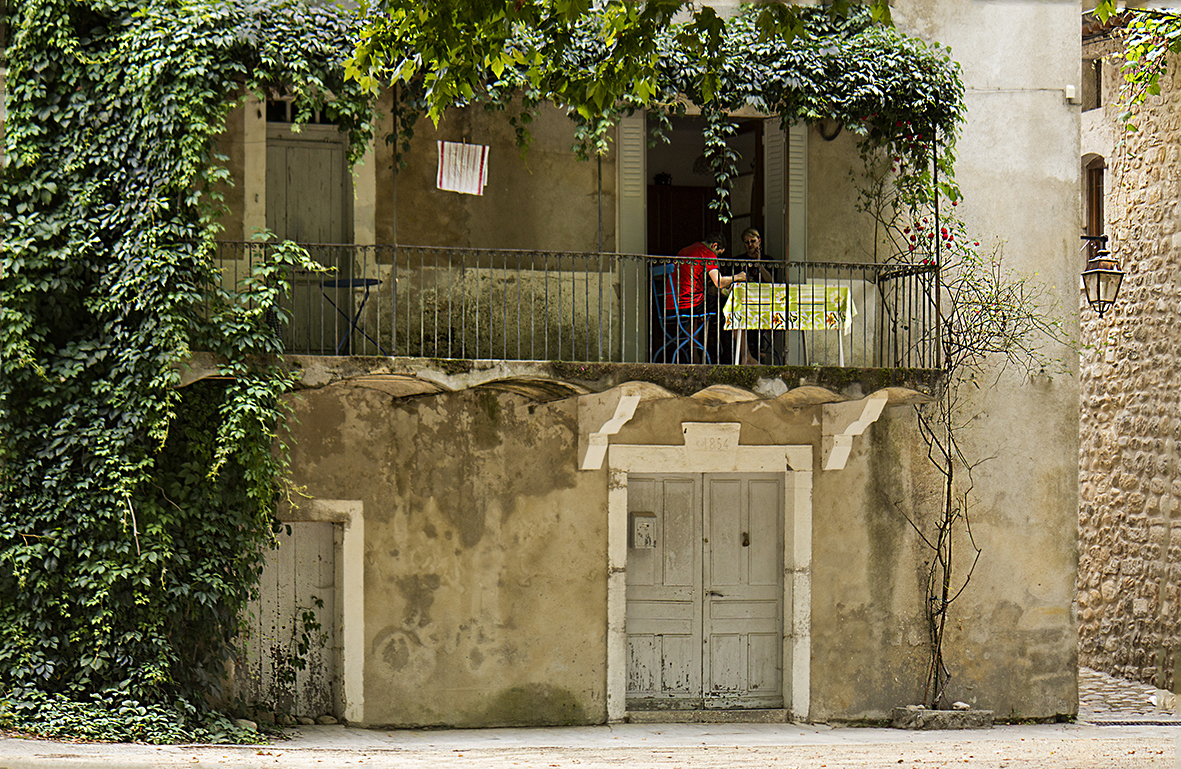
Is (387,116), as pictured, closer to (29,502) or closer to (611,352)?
(611,352)

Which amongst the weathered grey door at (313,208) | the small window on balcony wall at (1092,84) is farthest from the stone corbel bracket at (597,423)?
the small window on balcony wall at (1092,84)

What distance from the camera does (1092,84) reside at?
50.2ft

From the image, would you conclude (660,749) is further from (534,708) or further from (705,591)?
(705,591)

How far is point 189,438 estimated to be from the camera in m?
9.68

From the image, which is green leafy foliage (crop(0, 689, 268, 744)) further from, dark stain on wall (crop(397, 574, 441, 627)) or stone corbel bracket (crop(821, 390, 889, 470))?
stone corbel bracket (crop(821, 390, 889, 470))

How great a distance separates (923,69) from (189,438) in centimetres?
673

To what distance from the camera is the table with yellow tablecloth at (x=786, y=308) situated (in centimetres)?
1040

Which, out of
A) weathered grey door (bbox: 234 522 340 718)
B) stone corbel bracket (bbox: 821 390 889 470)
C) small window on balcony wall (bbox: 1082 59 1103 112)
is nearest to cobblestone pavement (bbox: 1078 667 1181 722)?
stone corbel bracket (bbox: 821 390 889 470)

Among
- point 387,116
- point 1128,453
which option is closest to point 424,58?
point 387,116

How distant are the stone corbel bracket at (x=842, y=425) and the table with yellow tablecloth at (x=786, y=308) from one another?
633mm

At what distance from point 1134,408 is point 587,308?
24.4 ft

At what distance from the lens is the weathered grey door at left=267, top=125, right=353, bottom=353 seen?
419 inches

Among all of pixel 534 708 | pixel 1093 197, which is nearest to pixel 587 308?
pixel 534 708

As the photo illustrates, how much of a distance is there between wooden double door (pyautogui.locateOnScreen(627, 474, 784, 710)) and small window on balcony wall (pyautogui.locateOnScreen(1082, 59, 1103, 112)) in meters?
7.16
